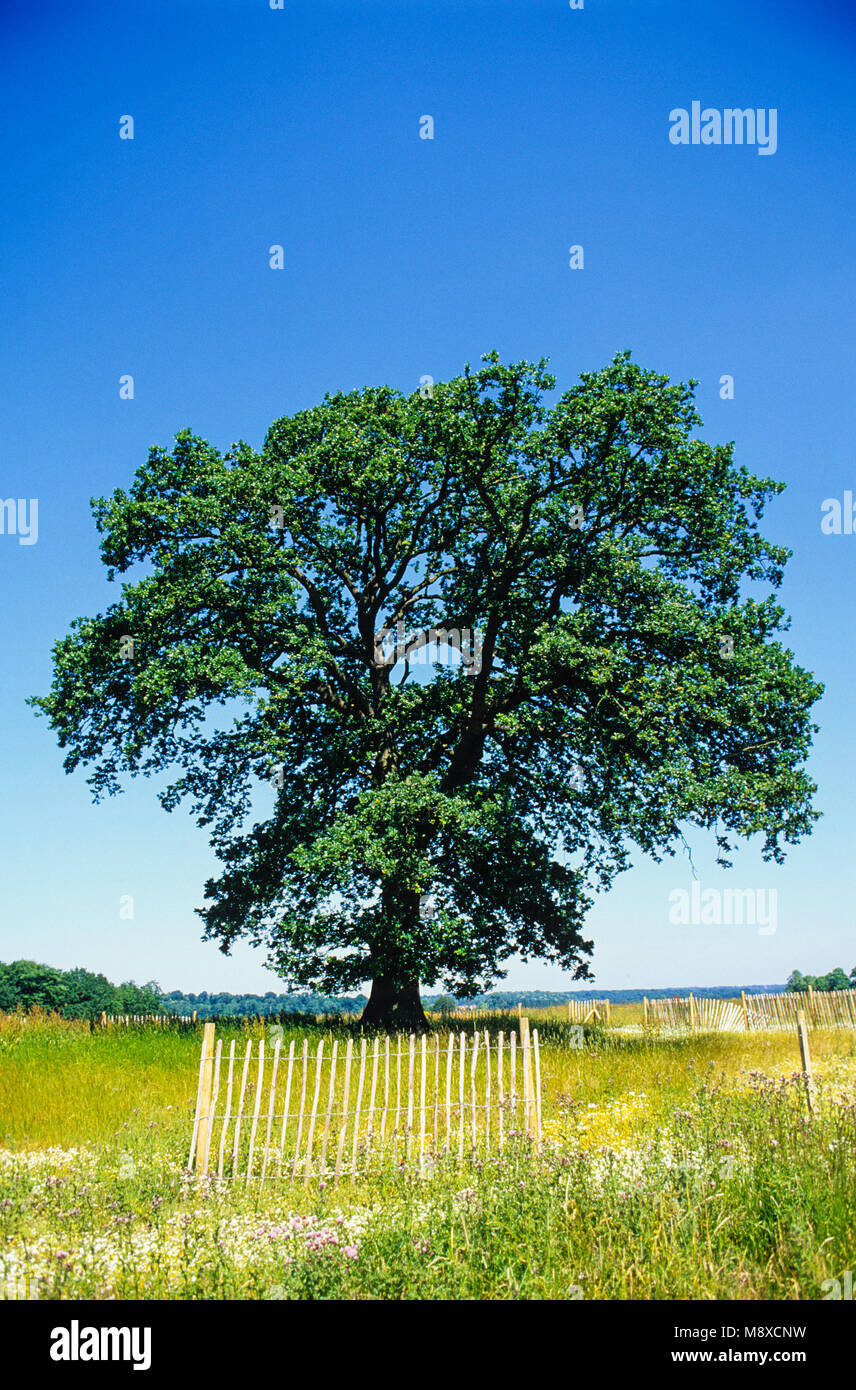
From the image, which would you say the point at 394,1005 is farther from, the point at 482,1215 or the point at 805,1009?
the point at 805,1009

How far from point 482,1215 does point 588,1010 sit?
3936 cm

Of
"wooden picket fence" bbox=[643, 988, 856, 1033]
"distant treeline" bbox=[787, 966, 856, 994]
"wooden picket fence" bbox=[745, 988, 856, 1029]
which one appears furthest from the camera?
"distant treeline" bbox=[787, 966, 856, 994]

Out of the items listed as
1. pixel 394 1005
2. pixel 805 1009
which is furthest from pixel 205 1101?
pixel 805 1009

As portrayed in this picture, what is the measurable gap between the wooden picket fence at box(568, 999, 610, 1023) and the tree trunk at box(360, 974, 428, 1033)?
22522 millimetres

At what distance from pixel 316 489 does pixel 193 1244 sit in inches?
671

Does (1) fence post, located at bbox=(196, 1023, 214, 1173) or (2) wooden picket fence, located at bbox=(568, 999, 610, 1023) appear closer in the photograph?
(1) fence post, located at bbox=(196, 1023, 214, 1173)

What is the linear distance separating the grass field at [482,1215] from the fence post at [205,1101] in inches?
10.8

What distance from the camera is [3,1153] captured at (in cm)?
1062

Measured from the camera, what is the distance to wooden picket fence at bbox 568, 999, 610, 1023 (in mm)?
42219

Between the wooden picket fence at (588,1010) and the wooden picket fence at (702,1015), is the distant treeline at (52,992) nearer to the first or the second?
the wooden picket fence at (588,1010)

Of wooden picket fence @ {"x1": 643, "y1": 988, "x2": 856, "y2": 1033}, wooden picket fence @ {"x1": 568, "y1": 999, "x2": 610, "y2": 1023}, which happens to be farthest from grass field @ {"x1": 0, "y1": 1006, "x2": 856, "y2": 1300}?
wooden picket fence @ {"x1": 568, "y1": 999, "x2": 610, "y2": 1023}

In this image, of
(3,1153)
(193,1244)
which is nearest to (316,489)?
(3,1153)

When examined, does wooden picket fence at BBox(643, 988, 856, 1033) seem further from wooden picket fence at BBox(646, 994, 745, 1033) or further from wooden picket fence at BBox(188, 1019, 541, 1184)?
wooden picket fence at BBox(188, 1019, 541, 1184)

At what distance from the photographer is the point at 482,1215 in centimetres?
696
